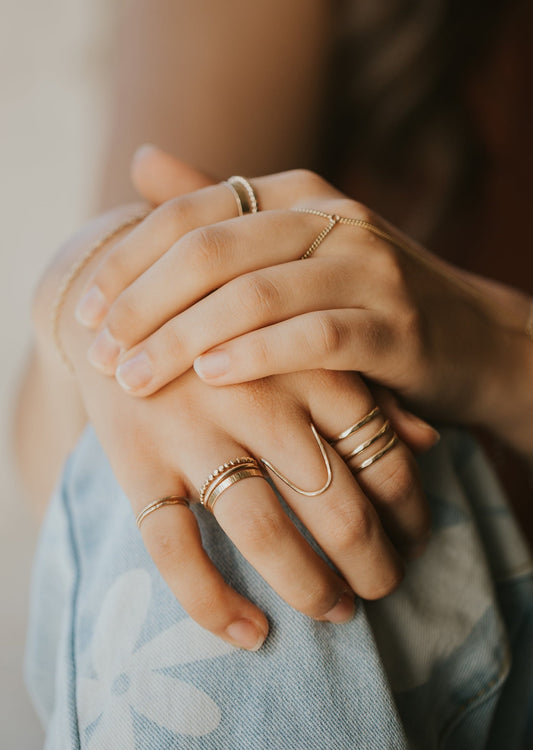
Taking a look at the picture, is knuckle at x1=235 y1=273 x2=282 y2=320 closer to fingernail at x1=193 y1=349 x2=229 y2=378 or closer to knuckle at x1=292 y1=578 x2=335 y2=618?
fingernail at x1=193 y1=349 x2=229 y2=378

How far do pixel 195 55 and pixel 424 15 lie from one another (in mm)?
600

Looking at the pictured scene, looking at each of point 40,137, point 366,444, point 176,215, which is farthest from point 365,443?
point 40,137

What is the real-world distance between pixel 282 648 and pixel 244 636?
4 centimetres

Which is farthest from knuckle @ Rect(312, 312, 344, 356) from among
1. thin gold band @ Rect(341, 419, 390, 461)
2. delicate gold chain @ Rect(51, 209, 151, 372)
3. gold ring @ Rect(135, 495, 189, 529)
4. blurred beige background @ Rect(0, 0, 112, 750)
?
blurred beige background @ Rect(0, 0, 112, 750)

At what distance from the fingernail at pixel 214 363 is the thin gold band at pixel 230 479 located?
0.10m

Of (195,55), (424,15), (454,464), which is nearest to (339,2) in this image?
(424,15)

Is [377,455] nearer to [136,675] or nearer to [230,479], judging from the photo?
[230,479]

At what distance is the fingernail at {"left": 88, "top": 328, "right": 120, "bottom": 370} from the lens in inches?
25.3

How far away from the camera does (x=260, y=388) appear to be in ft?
2.04

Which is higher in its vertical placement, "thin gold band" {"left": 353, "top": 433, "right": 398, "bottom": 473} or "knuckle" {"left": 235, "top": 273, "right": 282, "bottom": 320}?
"knuckle" {"left": 235, "top": 273, "right": 282, "bottom": 320}

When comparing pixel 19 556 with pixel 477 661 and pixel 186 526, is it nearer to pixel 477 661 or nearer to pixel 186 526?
pixel 186 526

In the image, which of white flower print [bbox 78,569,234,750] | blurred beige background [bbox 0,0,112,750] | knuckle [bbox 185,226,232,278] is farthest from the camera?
blurred beige background [bbox 0,0,112,750]

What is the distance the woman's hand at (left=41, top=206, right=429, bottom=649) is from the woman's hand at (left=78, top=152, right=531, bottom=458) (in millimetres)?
32

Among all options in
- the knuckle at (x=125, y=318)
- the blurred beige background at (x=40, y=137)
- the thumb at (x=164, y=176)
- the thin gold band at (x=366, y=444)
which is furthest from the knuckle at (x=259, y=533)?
the blurred beige background at (x=40, y=137)
